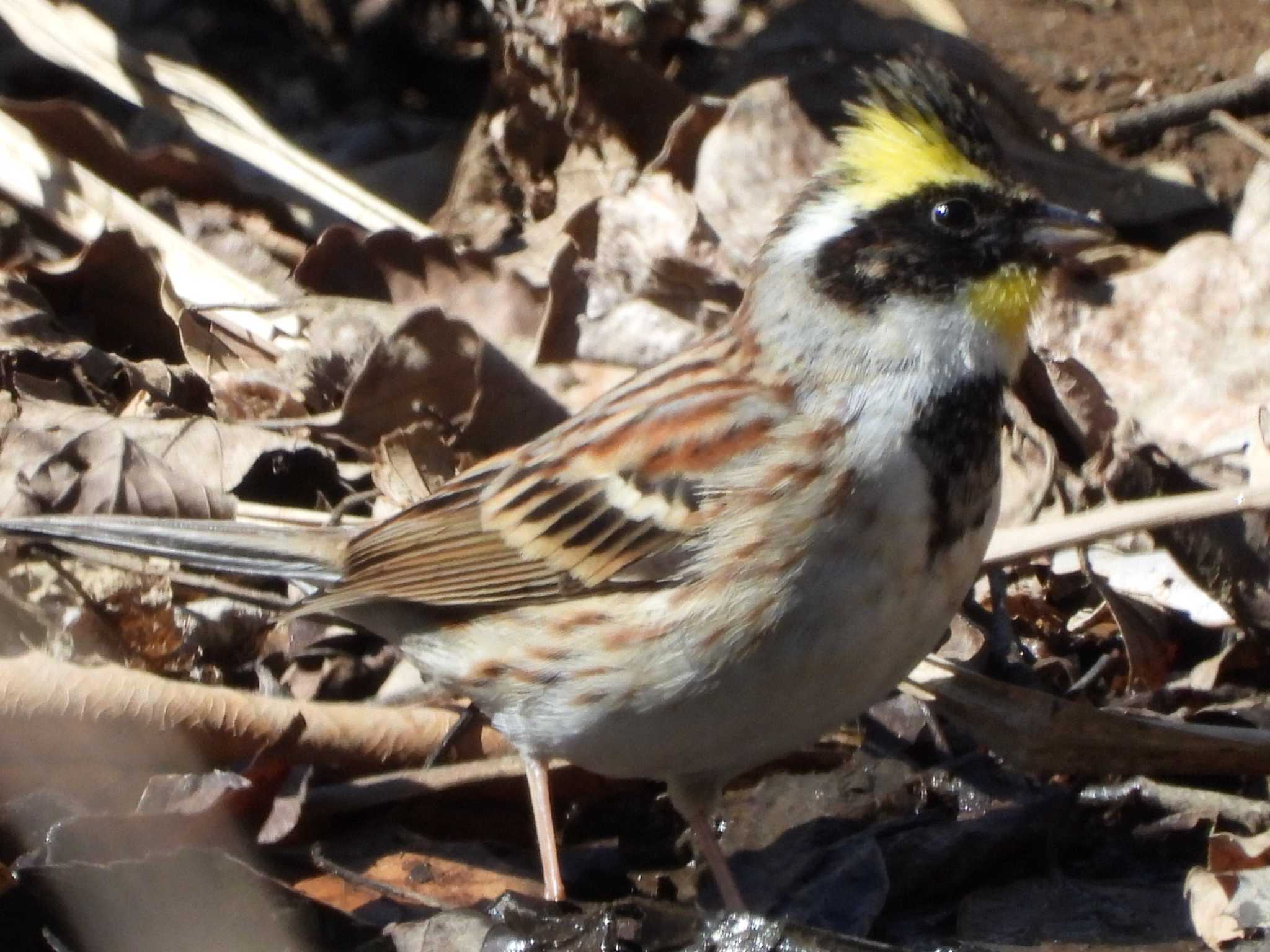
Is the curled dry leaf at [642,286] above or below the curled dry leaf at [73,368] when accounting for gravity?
above

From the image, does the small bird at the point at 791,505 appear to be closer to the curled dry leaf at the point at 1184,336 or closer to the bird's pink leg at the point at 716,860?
the bird's pink leg at the point at 716,860

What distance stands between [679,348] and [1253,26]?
215cm

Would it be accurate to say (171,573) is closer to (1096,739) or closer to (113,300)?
(113,300)

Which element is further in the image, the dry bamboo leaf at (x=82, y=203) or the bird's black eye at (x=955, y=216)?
the dry bamboo leaf at (x=82, y=203)

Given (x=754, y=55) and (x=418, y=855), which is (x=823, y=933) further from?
(x=754, y=55)

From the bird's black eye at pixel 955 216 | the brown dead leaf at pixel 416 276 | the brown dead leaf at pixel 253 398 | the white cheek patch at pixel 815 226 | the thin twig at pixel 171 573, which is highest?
the bird's black eye at pixel 955 216

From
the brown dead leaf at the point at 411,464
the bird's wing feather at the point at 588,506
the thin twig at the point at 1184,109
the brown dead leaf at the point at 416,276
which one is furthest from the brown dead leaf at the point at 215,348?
the thin twig at the point at 1184,109

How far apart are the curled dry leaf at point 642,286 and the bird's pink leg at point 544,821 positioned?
158 centimetres

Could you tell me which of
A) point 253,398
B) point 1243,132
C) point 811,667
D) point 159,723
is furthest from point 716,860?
point 1243,132

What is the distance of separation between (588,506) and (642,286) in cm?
169

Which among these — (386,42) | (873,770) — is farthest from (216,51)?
(873,770)

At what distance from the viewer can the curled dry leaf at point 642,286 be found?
17.0 feet

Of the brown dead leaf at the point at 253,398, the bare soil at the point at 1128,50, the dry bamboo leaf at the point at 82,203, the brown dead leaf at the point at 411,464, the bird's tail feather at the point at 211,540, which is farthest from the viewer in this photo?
the bare soil at the point at 1128,50

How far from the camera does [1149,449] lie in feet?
14.8
